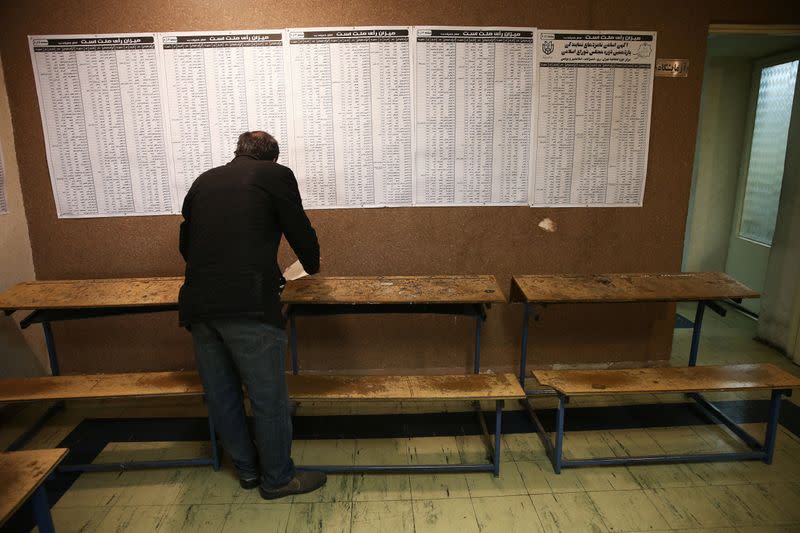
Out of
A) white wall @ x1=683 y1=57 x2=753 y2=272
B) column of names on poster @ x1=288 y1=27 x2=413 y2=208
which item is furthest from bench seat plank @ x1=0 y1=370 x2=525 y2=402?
white wall @ x1=683 y1=57 x2=753 y2=272

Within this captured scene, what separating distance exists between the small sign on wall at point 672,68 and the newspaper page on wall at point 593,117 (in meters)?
0.06

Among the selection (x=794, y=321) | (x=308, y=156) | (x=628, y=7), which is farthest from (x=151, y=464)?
(x=794, y=321)

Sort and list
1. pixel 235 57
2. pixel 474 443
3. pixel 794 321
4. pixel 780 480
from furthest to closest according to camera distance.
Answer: pixel 794 321
pixel 235 57
pixel 474 443
pixel 780 480

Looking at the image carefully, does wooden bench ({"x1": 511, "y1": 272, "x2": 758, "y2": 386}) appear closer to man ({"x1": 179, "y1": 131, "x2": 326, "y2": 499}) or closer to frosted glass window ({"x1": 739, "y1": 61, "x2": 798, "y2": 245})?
man ({"x1": 179, "y1": 131, "x2": 326, "y2": 499})

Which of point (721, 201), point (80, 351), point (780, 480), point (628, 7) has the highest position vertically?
point (628, 7)

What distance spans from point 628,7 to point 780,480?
281 cm

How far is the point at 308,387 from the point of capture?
2.51 meters

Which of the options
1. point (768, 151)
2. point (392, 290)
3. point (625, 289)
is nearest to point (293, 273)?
point (392, 290)

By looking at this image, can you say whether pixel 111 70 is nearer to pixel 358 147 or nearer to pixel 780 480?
pixel 358 147

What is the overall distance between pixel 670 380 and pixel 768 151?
10.7 feet

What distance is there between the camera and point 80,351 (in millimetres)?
3469

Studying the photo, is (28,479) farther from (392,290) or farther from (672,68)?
(672,68)

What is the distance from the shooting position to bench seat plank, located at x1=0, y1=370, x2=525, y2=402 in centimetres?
240

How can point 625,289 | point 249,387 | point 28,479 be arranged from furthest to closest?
1. point 625,289
2. point 249,387
3. point 28,479
